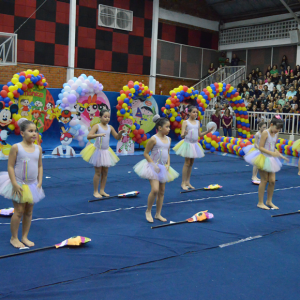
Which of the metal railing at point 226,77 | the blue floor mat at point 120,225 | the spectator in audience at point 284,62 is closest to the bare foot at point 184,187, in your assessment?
the blue floor mat at point 120,225

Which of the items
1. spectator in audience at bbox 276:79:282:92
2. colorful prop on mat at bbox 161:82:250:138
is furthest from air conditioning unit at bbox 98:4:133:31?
spectator in audience at bbox 276:79:282:92

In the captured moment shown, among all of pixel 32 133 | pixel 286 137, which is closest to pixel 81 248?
pixel 32 133

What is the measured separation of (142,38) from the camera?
16.5 meters

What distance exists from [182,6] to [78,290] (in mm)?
17362

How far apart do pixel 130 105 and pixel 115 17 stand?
547 centimetres

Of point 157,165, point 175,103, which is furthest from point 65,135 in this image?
point 157,165

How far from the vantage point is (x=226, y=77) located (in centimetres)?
1930

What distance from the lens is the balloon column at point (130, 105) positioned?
1180 cm

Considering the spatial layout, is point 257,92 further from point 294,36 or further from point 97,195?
point 97,195

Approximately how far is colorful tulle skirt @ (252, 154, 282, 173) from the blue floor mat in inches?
24.8

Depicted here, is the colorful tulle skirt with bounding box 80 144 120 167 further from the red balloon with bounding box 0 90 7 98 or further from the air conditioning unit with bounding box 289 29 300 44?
the air conditioning unit with bounding box 289 29 300 44

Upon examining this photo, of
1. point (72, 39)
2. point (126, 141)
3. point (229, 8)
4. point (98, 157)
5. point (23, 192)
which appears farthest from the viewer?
point (229, 8)

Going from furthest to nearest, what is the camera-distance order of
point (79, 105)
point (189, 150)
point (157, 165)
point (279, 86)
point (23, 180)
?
point (279, 86) → point (79, 105) → point (189, 150) → point (157, 165) → point (23, 180)

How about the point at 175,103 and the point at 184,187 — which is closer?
the point at 184,187
